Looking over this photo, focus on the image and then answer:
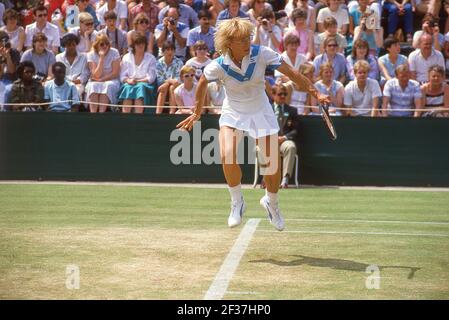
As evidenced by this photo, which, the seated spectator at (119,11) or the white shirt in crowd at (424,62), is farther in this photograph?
A: the seated spectator at (119,11)

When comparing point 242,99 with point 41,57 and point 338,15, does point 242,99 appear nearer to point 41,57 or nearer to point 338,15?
point 41,57

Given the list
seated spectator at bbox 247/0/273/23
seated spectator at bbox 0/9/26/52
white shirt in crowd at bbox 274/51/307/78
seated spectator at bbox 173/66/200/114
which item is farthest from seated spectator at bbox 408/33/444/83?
seated spectator at bbox 0/9/26/52

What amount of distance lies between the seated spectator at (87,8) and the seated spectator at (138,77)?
217cm

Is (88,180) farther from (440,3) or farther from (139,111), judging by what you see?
(440,3)

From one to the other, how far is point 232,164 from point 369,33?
9.57 meters

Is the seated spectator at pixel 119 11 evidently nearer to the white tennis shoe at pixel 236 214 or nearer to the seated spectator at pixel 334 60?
the seated spectator at pixel 334 60

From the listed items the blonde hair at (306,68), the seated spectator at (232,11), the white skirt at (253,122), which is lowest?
the blonde hair at (306,68)

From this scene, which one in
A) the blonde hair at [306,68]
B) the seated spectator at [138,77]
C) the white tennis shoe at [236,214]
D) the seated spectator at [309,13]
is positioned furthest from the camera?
the seated spectator at [309,13]

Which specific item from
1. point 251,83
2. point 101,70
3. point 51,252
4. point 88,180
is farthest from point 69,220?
point 101,70

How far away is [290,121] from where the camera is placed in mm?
16641

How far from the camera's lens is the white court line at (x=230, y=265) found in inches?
308

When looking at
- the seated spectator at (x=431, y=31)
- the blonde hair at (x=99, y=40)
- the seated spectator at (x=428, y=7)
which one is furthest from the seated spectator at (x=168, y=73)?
the seated spectator at (x=428, y=7)

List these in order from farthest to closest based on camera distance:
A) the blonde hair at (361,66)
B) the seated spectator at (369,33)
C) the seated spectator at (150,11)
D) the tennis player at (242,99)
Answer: the seated spectator at (150,11) < the seated spectator at (369,33) < the blonde hair at (361,66) < the tennis player at (242,99)

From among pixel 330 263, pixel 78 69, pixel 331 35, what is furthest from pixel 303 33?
pixel 330 263
